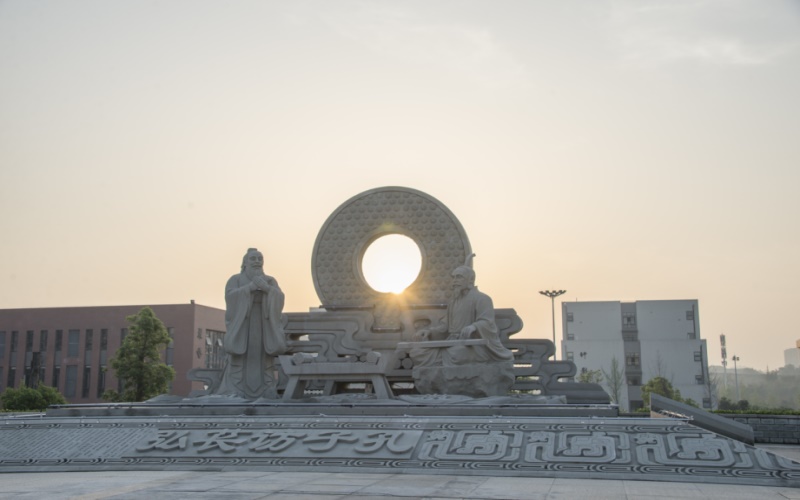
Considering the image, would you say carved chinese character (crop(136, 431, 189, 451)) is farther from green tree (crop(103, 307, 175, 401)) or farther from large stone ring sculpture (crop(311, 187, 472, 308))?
green tree (crop(103, 307, 175, 401))

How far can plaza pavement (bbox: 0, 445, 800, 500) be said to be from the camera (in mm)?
5457

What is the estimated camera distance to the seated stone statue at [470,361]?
11.5m

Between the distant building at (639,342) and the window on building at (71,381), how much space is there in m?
20.8

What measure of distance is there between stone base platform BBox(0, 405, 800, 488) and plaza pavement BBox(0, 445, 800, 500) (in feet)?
1.09

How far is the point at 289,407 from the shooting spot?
10.0 meters

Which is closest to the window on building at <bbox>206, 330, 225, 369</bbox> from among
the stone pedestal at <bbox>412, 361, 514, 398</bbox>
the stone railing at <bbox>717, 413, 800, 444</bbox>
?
the stone pedestal at <bbox>412, 361, 514, 398</bbox>

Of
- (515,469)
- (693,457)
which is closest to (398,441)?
(515,469)

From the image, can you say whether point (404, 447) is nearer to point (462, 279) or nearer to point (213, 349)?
point (462, 279)

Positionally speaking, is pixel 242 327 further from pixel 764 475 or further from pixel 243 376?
pixel 764 475

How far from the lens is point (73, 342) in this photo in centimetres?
3159

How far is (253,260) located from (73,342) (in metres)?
22.7

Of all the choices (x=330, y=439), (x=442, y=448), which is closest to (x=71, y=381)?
(x=330, y=439)

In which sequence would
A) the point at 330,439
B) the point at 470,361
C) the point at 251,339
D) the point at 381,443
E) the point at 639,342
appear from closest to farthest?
the point at 381,443 < the point at 330,439 < the point at 470,361 < the point at 251,339 < the point at 639,342

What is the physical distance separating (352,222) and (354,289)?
1.33 metres
